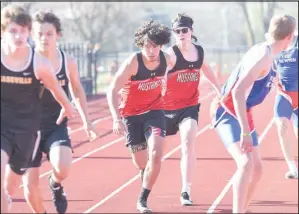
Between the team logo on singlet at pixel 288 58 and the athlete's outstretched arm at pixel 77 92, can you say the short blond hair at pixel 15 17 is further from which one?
the team logo on singlet at pixel 288 58

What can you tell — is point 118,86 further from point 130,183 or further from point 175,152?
point 175,152

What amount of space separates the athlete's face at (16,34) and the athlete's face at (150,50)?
235 centimetres

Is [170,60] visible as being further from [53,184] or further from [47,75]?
[47,75]

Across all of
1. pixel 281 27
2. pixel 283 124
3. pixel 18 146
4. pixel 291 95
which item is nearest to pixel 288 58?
pixel 291 95

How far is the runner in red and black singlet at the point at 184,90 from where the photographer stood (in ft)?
32.1

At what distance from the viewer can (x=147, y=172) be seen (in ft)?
29.9

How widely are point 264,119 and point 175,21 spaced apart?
1135cm

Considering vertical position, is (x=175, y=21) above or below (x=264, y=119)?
above

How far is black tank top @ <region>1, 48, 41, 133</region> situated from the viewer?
21.9ft

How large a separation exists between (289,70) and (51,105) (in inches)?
197

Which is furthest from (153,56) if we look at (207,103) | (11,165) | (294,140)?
(207,103)

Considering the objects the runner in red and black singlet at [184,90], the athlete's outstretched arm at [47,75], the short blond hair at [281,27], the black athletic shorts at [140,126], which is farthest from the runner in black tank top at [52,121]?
the runner in red and black singlet at [184,90]

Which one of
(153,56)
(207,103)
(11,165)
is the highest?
(153,56)

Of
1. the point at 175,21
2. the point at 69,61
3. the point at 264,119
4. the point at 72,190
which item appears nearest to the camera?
the point at 69,61
